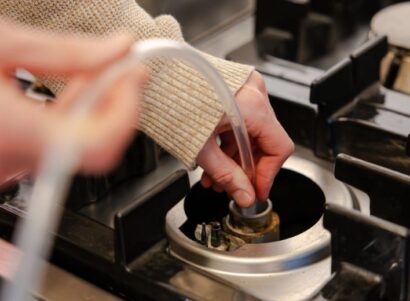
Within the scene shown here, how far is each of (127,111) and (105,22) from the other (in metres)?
0.38

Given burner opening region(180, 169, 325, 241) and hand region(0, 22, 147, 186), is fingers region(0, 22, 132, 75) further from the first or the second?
burner opening region(180, 169, 325, 241)

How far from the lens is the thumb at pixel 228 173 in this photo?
2.26 ft

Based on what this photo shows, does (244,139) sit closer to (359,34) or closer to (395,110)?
(395,110)

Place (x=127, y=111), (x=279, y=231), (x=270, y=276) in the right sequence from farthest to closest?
(x=279, y=231) → (x=270, y=276) → (x=127, y=111)

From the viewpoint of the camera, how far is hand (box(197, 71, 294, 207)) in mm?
690

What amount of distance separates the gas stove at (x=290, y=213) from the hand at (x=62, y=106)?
0.23m

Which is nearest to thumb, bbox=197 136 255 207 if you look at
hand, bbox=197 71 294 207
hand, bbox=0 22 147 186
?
hand, bbox=197 71 294 207

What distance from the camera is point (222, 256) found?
24.9 inches

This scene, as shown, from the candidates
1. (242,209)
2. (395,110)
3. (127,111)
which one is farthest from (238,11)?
(127,111)

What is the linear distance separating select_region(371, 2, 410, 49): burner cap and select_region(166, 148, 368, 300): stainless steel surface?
324mm

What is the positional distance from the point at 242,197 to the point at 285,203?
0.42 feet

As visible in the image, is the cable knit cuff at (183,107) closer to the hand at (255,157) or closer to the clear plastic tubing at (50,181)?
the hand at (255,157)

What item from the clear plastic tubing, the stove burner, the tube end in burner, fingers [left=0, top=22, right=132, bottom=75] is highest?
fingers [left=0, top=22, right=132, bottom=75]

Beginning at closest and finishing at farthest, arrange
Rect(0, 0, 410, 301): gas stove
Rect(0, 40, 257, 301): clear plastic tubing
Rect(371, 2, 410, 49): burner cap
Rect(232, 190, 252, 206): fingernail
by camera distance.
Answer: Rect(0, 40, 257, 301): clear plastic tubing, Rect(0, 0, 410, 301): gas stove, Rect(232, 190, 252, 206): fingernail, Rect(371, 2, 410, 49): burner cap
